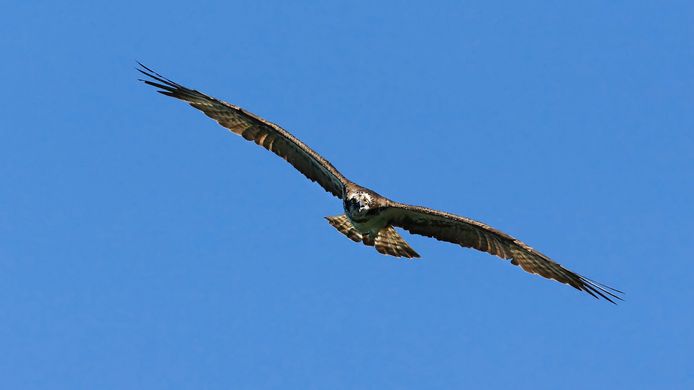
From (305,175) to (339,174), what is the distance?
116cm

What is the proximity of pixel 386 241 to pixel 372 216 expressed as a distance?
1.35 meters

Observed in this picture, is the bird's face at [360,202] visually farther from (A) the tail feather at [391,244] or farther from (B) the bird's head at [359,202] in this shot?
(A) the tail feather at [391,244]

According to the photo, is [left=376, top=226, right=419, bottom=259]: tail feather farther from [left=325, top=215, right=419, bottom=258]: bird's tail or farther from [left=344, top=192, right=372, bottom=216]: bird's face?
[left=344, top=192, right=372, bottom=216]: bird's face

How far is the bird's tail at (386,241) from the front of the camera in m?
18.7

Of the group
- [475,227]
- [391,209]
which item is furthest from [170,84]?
[475,227]

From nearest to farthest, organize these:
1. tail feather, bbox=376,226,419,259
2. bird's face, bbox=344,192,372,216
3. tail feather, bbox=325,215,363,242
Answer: bird's face, bbox=344,192,372,216 → tail feather, bbox=376,226,419,259 → tail feather, bbox=325,215,363,242

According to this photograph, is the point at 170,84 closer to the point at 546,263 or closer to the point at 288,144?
the point at 288,144

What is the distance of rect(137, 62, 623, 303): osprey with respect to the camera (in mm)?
17422

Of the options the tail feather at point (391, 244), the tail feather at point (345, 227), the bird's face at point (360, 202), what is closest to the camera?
the bird's face at point (360, 202)

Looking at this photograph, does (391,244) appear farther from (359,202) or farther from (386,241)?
(359,202)

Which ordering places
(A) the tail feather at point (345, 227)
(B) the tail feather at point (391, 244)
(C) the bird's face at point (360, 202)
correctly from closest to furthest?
(C) the bird's face at point (360, 202), (B) the tail feather at point (391, 244), (A) the tail feather at point (345, 227)

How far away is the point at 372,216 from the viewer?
57.5 feet

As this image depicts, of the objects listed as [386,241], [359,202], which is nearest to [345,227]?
[386,241]

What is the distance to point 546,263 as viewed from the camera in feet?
57.8
